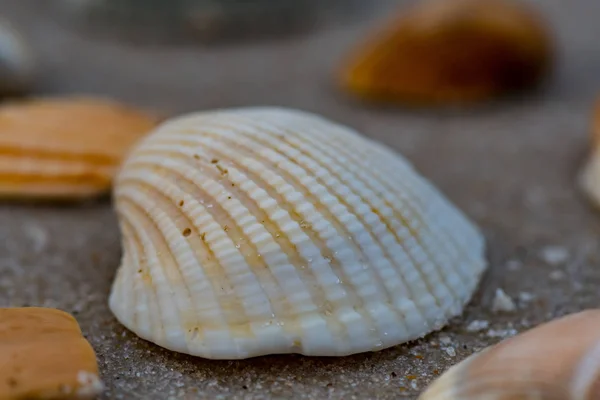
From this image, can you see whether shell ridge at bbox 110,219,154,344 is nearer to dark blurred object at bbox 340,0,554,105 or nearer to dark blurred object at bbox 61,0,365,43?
dark blurred object at bbox 340,0,554,105

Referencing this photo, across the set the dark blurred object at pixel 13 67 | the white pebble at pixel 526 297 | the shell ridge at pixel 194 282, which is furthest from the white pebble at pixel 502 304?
the dark blurred object at pixel 13 67

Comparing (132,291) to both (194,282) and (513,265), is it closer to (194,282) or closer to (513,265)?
(194,282)

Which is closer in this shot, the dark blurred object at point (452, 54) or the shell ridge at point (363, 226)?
the shell ridge at point (363, 226)

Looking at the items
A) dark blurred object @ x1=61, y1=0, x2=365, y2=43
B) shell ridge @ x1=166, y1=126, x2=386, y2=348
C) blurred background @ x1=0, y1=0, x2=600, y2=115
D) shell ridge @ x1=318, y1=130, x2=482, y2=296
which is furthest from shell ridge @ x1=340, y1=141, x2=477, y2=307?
dark blurred object @ x1=61, y1=0, x2=365, y2=43

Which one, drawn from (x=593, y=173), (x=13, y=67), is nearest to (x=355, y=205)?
(x=593, y=173)

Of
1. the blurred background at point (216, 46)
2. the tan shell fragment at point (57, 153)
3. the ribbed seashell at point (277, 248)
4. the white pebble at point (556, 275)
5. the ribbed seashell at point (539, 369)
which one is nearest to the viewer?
the ribbed seashell at point (539, 369)

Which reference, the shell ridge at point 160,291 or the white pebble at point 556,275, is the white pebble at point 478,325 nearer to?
the white pebble at point 556,275
